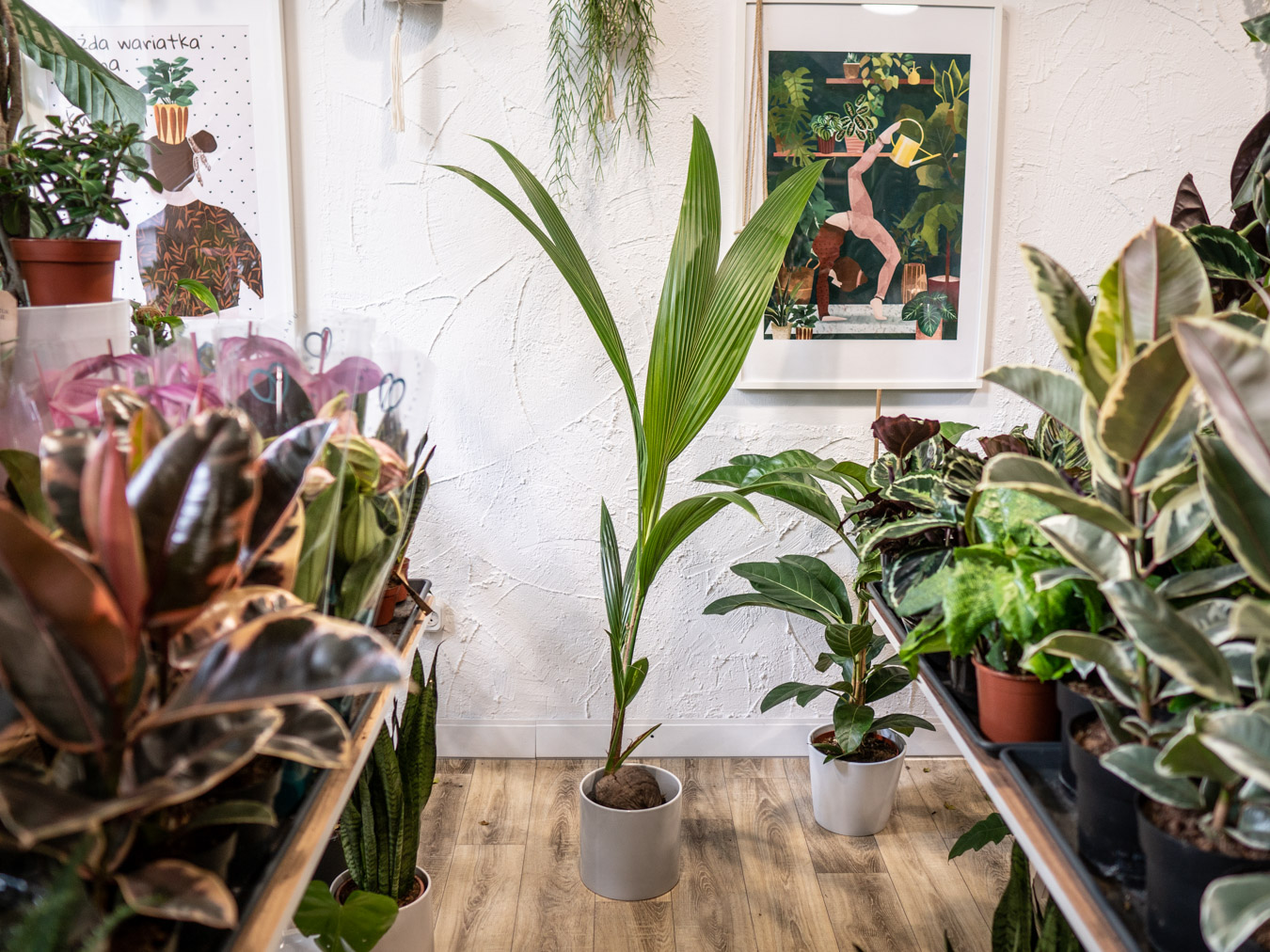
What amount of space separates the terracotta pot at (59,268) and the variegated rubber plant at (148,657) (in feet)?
1.95

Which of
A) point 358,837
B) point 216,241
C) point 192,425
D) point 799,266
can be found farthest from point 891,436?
A: point 216,241

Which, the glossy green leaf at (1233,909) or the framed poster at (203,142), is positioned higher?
the framed poster at (203,142)

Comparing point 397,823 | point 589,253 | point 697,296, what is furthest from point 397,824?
point 589,253

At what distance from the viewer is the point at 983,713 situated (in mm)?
1100

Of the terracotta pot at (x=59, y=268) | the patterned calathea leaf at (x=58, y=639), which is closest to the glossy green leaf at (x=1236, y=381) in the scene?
the patterned calathea leaf at (x=58, y=639)

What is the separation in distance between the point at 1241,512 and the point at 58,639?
0.79m

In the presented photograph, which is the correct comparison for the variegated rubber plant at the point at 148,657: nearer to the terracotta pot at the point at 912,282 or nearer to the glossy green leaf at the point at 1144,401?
the glossy green leaf at the point at 1144,401

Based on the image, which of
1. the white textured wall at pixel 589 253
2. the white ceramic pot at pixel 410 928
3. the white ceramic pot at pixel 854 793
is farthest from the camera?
the white textured wall at pixel 589 253

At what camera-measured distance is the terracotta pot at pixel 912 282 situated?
7.99 feet

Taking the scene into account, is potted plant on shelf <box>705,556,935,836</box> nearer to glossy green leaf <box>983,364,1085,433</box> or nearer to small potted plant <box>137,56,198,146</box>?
glossy green leaf <box>983,364,1085,433</box>

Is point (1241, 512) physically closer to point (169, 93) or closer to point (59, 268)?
point (59, 268)

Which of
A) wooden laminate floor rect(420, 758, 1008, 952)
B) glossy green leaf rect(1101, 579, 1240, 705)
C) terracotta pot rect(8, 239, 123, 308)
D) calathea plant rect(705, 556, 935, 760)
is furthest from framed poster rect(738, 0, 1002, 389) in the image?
glossy green leaf rect(1101, 579, 1240, 705)

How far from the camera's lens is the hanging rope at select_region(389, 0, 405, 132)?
7.43 feet

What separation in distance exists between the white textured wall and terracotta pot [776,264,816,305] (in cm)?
27
